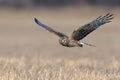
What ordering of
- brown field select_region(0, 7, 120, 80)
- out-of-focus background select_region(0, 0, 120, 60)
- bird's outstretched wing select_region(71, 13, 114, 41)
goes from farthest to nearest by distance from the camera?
out-of-focus background select_region(0, 0, 120, 60)
bird's outstretched wing select_region(71, 13, 114, 41)
brown field select_region(0, 7, 120, 80)

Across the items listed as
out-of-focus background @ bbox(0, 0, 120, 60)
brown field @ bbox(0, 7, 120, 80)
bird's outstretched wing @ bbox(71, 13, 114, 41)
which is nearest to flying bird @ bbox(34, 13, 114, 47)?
bird's outstretched wing @ bbox(71, 13, 114, 41)

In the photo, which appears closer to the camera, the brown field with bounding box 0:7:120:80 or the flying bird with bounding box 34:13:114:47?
the brown field with bounding box 0:7:120:80

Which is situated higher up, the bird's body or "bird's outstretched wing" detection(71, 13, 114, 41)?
"bird's outstretched wing" detection(71, 13, 114, 41)

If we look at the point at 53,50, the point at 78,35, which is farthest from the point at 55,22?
the point at 78,35

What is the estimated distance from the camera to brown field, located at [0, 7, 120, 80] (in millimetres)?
9688

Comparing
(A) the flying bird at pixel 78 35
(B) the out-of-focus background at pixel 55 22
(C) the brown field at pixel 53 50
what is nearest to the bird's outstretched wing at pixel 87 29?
(A) the flying bird at pixel 78 35

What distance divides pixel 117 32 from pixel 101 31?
137 cm

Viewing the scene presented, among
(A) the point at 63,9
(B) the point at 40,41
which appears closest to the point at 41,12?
(A) the point at 63,9

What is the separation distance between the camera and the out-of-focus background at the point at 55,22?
19.5 meters

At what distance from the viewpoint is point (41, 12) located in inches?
1417

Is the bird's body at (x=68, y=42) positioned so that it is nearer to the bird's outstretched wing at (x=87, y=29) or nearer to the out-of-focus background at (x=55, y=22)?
the bird's outstretched wing at (x=87, y=29)

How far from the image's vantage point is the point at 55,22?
32094 millimetres

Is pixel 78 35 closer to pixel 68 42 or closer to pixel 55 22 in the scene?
pixel 68 42

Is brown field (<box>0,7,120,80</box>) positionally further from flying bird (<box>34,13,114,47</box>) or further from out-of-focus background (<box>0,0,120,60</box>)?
flying bird (<box>34,13,114,47</box>)
